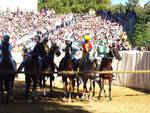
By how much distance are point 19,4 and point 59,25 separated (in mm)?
21606

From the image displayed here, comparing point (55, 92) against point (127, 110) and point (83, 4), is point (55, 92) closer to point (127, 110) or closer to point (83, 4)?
point (127, 110)

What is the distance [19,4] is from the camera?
255 feet

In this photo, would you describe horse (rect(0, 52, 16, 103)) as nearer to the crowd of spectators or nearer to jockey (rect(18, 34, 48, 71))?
jockey (rect(18, 34, 48, 71))

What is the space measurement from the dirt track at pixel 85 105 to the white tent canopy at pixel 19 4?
53.1 m

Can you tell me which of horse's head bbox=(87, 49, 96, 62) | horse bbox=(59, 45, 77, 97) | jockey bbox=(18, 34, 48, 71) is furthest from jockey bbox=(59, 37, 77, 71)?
jockey bbox=(18, 34, 48, 71)

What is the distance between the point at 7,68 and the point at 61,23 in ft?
135

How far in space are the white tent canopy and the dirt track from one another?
2089 inches

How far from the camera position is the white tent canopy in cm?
7331

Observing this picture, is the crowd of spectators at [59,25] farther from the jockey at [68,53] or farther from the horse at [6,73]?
the horse at [6,73]

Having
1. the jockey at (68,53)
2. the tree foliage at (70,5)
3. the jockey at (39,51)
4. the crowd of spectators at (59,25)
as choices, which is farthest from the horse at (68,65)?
the tree foliage at (70,5)

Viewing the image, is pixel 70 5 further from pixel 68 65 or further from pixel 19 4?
pixel 68 65

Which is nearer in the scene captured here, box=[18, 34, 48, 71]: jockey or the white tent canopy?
box=[18, 34, 48, 71]: jockey

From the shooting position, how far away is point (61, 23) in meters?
58.6

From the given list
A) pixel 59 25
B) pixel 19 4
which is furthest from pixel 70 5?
pixel 59 25
